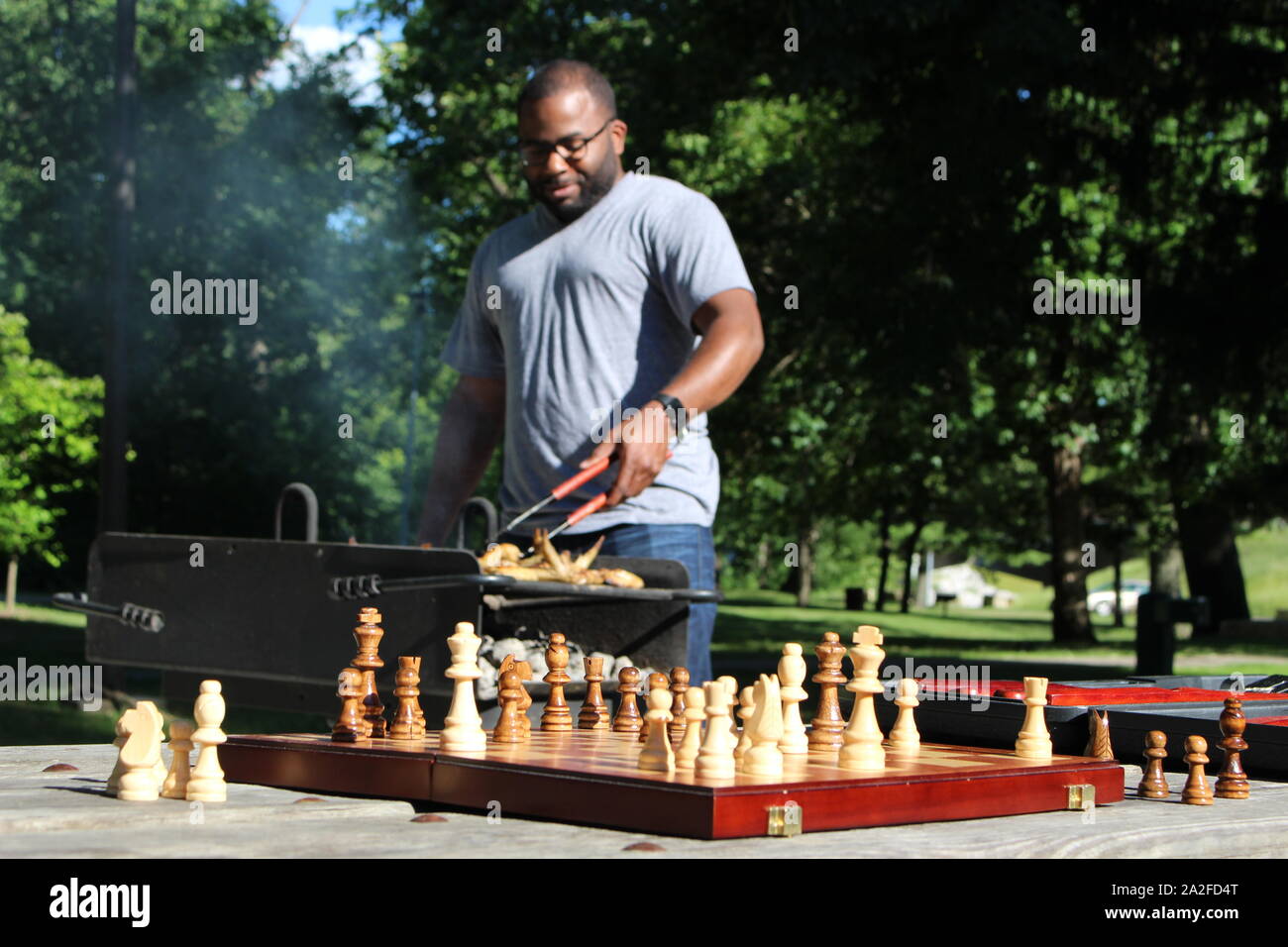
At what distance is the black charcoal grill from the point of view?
9.96ft

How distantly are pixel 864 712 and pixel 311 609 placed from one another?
149 cm

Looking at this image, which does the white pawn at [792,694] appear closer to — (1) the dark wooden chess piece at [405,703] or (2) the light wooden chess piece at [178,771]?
(1) the dark wooden chess piece at [405,703]

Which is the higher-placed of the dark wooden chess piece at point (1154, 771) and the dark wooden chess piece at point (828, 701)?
the dark wooden chess piece at point (828, 701)

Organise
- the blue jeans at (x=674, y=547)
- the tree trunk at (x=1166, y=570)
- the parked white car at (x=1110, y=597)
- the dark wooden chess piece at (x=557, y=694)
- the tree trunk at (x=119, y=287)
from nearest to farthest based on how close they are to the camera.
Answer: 1. the dark wooden chess piece at (x=557, y=694)
2. the blue jeans at (x=674, y=547)
3. the tree trunk at (x=119, y=287)
4. the tree trunk at (x=1166, y=570)
5. the parked white car at (x=1110, y=597)

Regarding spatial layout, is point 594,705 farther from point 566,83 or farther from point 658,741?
point 566,83

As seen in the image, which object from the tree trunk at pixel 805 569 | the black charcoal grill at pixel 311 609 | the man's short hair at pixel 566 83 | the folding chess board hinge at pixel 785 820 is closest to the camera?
the folding chess board hinge at pixel 785 820

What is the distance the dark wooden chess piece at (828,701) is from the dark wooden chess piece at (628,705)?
0.36m

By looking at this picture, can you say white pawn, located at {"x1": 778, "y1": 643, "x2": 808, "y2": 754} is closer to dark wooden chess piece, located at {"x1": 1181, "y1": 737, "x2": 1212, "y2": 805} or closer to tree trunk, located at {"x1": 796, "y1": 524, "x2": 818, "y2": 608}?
dark wooden chess piece, located at {"x1": 1181, "y1": 737, "x2": 1212, "y2": 805}

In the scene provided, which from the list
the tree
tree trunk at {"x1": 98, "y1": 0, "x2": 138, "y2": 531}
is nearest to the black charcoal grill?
tree trunk at {"x1": 98, "y1": 0, "x2": 138, "y2": 531}

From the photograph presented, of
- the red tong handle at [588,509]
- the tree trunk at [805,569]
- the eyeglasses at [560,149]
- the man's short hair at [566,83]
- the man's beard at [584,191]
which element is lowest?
the tree trunk at [805,569]

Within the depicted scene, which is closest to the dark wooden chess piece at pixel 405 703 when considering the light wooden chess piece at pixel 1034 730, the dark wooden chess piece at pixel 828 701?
the dark wooden chess piece at pixel 828 701

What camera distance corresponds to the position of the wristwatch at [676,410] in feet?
10.8

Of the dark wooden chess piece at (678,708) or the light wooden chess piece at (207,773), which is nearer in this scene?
the light wooden chess piece at (207,773)
